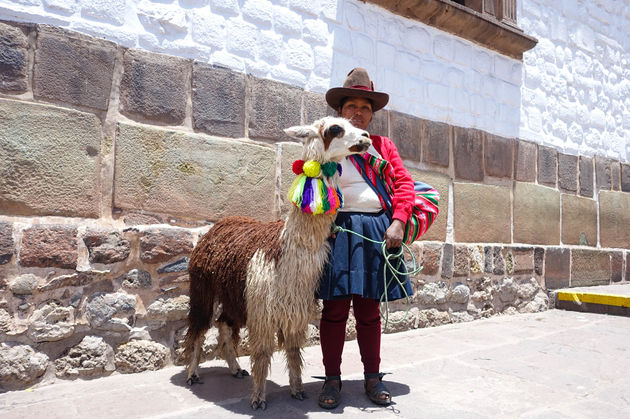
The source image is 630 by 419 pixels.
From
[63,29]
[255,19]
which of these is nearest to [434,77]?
[255,19]

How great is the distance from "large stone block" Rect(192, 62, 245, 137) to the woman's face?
3.34 feet

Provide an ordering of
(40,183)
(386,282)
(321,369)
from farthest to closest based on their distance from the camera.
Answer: (321,369) < (40,183) < (386,282)

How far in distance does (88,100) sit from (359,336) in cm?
205

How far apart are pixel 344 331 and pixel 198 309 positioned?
2.74 feet

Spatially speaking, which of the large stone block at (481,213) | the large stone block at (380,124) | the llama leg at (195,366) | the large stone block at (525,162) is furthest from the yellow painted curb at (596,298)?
the llama leg at (195,366)

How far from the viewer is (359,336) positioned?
2.60 meters

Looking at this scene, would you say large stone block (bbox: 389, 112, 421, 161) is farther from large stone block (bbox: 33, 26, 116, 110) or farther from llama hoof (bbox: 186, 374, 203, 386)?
llama hoof (bbox: 186, 374, 203, 386)

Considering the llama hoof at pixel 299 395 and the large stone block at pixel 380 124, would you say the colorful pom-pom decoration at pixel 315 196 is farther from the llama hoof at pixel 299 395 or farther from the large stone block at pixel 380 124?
the large stone block at pixel 380 124

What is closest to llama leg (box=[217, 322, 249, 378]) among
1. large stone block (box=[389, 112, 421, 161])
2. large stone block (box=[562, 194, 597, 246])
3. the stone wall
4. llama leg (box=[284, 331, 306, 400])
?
the stone wall

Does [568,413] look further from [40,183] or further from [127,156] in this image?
[40,183]

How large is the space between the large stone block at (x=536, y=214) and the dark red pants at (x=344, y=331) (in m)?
3.13

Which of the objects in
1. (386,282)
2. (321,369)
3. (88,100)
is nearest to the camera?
(386,282)

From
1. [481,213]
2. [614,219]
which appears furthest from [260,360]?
[614,219]

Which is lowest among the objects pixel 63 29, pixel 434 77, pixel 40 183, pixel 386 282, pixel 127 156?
pixel 386 282
